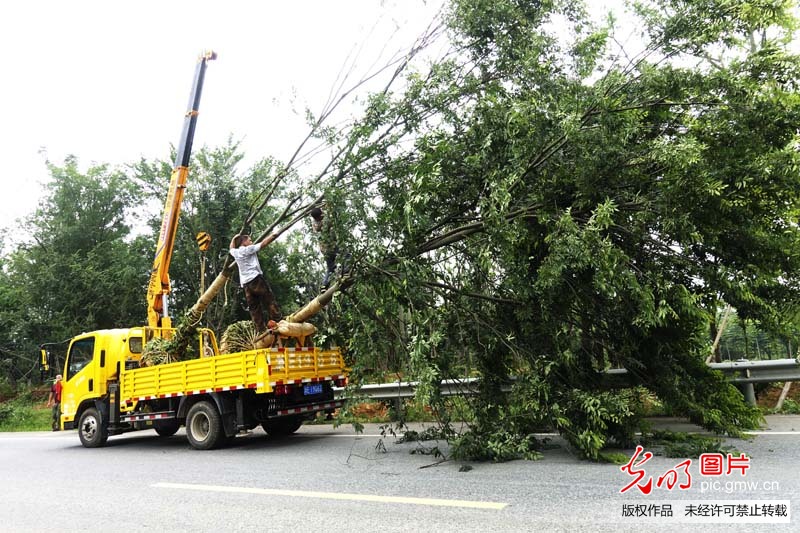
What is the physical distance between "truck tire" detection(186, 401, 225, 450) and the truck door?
2780mm

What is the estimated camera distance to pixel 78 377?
35.0 ft

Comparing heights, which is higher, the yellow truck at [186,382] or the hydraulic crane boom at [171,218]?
the hydraulic crane boom at [171,218]

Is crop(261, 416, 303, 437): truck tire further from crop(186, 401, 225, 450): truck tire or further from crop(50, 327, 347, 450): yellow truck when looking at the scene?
crop(186, 401, 225, 450): truck tire

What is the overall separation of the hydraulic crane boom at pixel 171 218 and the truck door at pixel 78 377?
4.08 ft

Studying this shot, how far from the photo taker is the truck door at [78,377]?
10445mm

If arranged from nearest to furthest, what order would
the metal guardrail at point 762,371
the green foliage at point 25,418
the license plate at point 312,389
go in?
the metal guardrail at point 762,371 < the license plate at point 312,389 < the green foliage at point 25,418

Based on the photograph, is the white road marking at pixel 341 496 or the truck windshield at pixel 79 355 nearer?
the white road marking at pixel 341 496

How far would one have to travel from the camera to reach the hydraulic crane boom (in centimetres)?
1125

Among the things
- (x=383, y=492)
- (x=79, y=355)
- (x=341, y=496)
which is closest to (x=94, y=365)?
(x=79, y=355)

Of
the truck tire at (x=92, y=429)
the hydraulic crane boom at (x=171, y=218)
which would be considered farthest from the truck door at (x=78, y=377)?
the hydraulic crane boom at (x=171, y=218)

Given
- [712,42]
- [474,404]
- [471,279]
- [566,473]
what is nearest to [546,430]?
[474,404]

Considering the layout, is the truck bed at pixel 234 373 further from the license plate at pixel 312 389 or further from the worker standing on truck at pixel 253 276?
the worker standing on truck at pixel 253 276

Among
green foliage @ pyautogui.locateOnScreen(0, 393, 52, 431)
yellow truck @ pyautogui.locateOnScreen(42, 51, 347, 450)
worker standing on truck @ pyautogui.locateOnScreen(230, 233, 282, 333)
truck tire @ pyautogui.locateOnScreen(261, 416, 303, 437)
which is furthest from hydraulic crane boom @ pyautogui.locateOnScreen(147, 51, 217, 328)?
green foliage @ pyautogui.locateOnScreen(0, 393, 52, 431)

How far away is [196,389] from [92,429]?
131 inches
